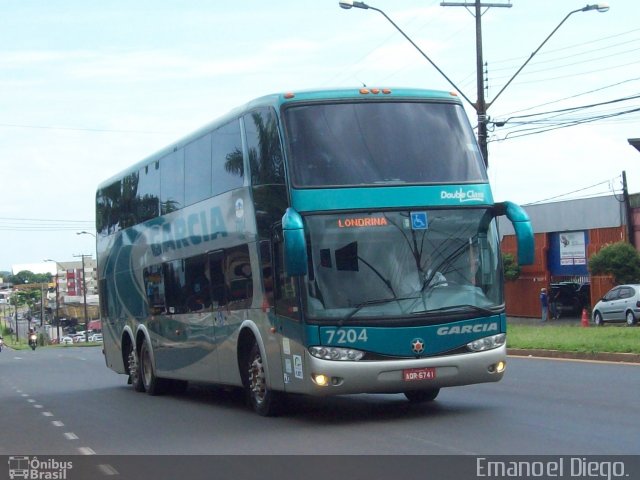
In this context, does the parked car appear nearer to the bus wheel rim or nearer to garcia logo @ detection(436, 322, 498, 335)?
the bus wheel rim

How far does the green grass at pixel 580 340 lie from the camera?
21.5m

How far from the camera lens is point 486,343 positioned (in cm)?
1276

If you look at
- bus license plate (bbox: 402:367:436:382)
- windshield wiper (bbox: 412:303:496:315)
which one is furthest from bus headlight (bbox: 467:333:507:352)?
bus license plate (bbox: 402:367:436:382)

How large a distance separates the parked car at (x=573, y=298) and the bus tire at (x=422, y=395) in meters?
35.5

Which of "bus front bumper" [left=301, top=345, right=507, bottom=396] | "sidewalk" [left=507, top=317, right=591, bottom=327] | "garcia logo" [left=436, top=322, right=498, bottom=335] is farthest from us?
"sidewalk" [left=507, top=317, right=591, bottom=327]

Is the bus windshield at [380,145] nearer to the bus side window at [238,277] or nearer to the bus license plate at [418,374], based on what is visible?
the bus side window at [238,277]

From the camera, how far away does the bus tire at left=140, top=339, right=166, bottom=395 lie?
1992 cm

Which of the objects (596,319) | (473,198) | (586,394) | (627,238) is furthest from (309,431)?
(627,238)

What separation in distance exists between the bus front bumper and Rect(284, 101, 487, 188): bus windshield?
6.73 ft

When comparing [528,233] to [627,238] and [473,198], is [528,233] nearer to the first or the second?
[473,198]

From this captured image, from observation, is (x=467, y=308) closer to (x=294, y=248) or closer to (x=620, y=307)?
(x=294, y=248)

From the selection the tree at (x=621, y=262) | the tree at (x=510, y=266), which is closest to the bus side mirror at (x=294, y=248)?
the tree at (x=621, y=262)

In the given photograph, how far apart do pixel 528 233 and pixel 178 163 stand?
6917 millimetres
